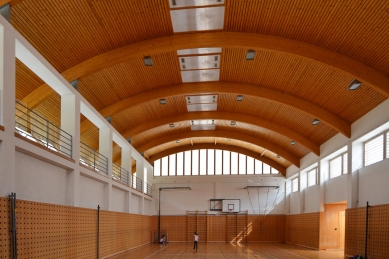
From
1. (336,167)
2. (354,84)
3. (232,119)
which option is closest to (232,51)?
(354,84)

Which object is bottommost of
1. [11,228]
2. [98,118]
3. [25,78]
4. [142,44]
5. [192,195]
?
[192,195]

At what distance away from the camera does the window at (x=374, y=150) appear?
21984 mm

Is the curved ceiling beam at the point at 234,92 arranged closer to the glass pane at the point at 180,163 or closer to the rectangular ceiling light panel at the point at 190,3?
the rectangular ceiling light panel at the point at 190,3

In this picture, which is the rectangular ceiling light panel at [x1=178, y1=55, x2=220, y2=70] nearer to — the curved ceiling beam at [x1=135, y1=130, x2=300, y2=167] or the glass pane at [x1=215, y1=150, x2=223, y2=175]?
the curved ceiling beam at [x1=135, y1=130, x2=300, y2=167]

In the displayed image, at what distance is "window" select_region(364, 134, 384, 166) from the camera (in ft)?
72.1

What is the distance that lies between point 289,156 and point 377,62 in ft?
68.9

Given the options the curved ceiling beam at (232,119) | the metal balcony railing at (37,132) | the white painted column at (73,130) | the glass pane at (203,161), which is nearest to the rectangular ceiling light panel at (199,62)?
the white painted column at (73,130)

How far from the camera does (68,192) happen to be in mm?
18281

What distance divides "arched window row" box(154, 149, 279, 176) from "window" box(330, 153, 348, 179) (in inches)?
577

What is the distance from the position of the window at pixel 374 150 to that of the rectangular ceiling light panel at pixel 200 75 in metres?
9.99

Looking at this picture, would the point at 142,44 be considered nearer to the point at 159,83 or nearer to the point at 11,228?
the point at 159,83

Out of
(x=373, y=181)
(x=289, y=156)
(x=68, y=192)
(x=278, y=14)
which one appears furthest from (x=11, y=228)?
(x=289, y=156)

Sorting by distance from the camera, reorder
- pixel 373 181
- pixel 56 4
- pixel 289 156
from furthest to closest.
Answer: pixel 289 156 < pixel 373 181 < pixel 56 4

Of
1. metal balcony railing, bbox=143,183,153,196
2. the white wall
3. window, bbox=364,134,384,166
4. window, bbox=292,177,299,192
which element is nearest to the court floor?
window, bbox=364,134,384,166
